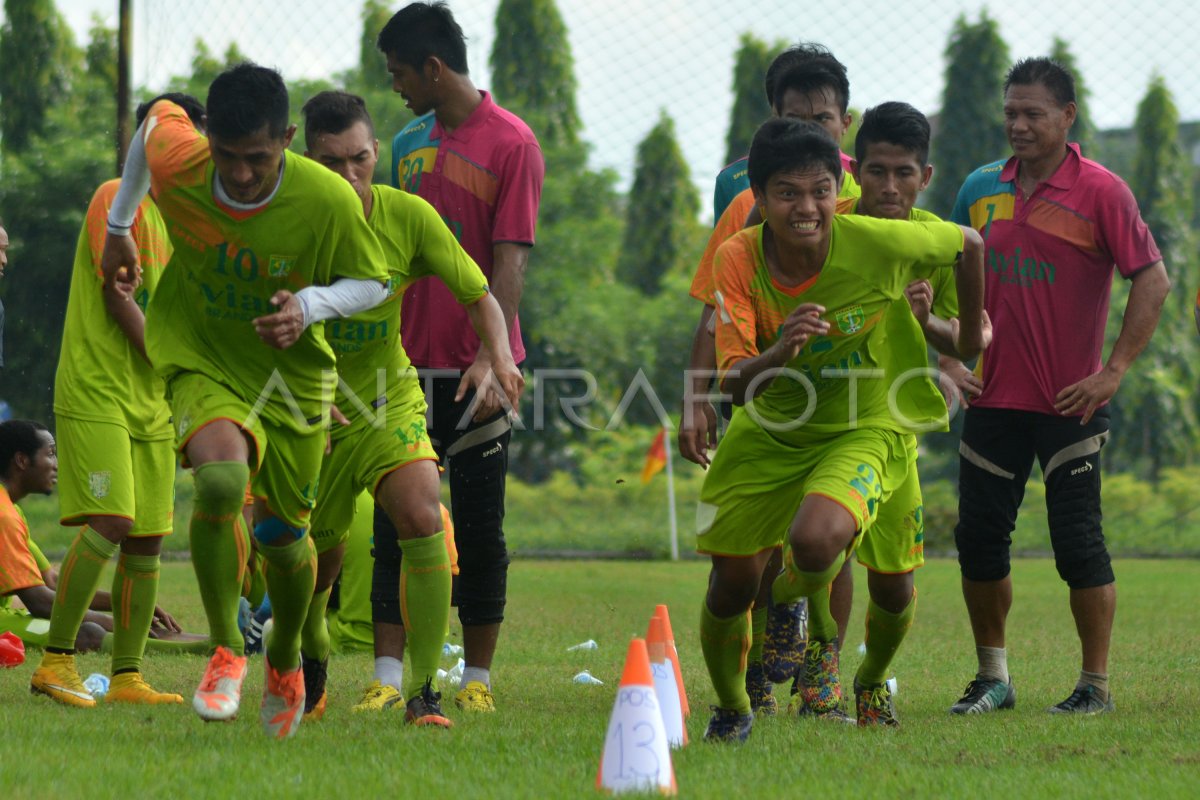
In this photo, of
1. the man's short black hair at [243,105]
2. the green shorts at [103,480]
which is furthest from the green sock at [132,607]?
the man's short black hair at [243,105]

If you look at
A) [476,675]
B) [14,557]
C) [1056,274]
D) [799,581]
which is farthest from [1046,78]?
[14,557]

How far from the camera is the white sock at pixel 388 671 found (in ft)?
21.4

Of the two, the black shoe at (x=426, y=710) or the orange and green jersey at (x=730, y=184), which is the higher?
the orange and green jersey at (x=730, y=184)

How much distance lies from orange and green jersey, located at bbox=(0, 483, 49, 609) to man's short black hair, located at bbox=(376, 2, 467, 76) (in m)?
3.08

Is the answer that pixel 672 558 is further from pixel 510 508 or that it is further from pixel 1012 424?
pixel 1012 424

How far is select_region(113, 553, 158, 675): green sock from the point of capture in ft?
21.8

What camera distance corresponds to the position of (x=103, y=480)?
21.7 ft

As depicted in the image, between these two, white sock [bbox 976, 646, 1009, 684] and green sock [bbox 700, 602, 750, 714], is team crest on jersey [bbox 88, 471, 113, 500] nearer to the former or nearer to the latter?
green sock [bbox 700, 602, 750, 714]

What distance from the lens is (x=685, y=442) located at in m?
5.99

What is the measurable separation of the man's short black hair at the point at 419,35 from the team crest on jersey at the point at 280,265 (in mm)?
1654

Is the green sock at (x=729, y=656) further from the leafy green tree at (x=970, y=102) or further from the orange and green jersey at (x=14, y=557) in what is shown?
the leafy green tree at (x=970, y=102)

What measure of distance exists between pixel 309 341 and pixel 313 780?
5.38 ft

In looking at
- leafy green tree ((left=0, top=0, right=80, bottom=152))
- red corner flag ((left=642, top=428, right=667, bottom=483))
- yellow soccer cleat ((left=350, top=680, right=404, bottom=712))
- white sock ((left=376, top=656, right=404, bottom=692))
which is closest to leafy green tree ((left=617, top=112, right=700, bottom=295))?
→ leafy green tree ((left=0, top=0, right=80, bottom=152))

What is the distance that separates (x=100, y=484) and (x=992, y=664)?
3.79 metres
